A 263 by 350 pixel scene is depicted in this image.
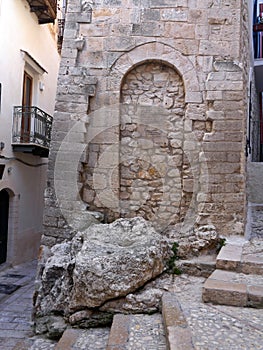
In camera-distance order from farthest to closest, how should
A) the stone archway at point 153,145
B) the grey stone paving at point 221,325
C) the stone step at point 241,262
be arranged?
the stone archway at point 153,145 → the stone step at point 241,262 → the grey stone paving at point 221,325

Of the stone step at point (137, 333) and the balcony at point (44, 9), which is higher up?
the balcony at point (44, 9)

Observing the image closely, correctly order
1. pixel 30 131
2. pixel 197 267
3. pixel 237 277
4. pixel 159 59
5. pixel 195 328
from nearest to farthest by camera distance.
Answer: pixel 195 328, pixel 237 277, pixel 197 267, pixel 159 59, pixel 30 131

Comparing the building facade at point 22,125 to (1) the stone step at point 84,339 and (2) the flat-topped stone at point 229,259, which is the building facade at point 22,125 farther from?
(2) the flat-topped stone at point 229,259

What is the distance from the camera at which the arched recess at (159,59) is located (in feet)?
16.5

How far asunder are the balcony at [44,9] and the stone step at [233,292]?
30.5ft

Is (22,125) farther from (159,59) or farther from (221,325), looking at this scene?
(221,325)

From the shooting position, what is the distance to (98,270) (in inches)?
149

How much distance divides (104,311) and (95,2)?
430 centimetres

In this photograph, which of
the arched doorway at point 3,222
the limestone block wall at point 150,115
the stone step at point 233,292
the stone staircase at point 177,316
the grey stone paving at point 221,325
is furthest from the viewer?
the arched doorway at point 3,222

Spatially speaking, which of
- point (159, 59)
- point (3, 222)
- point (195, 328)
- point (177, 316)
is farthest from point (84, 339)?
point (3, 222)

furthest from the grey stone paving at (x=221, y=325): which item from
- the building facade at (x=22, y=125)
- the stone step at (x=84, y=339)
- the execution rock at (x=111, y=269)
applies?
the building facade at (x=22, y=125)

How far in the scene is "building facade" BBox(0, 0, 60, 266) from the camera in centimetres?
898

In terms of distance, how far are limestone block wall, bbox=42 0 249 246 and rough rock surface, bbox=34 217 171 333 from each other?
49 centimetres

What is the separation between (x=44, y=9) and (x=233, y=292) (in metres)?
9.89
